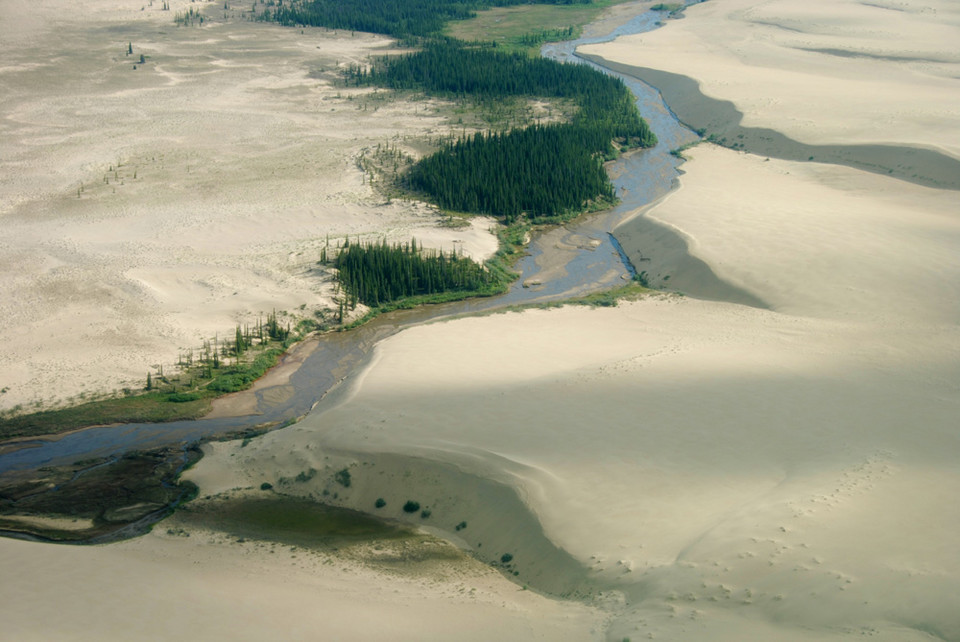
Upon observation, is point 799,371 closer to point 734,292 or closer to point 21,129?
point 734,292

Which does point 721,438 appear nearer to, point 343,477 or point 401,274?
point 343,477

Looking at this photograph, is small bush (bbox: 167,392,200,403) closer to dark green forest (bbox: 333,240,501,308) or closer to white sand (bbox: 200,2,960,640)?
white sand (bbox: 200,2,960,640)

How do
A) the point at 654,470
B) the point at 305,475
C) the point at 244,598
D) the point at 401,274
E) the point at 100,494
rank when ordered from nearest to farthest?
the point at 244,598 < the point at 654,470 < the point at 100,494 < the point at 305,475 < the point at 401,274

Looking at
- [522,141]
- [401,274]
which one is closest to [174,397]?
[401,274]

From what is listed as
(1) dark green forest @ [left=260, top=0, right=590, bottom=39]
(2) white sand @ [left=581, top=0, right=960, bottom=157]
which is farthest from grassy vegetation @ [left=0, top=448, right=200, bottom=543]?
(1) dark green forest @ [left=260, top=0, right=590, bottom=39]

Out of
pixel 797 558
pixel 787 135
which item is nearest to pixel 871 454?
pixel 797 558

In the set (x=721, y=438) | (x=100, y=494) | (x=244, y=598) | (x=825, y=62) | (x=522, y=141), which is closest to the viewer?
(x=244, y=598)

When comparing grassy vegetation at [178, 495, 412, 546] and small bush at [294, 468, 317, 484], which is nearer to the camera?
grassy vegetation at [178, 495, 412, 546]
